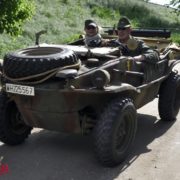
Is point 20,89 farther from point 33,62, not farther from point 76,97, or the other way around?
point 76,97

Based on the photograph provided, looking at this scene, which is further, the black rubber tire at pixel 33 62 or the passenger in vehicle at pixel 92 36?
the passenger in vehicle at pixel 92 36

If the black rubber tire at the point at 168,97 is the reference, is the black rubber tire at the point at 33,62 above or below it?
above

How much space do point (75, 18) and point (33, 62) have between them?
1479 centimetres

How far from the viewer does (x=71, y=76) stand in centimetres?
518

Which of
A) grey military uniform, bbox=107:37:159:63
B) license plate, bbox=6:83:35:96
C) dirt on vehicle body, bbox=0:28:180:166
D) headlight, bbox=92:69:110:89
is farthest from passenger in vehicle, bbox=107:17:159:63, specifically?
license plate, bbox=6:83:35:96

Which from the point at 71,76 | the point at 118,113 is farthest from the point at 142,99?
the point at 71,76

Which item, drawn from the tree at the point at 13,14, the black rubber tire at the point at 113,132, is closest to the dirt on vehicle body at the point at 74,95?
the black rubber tire at the point at 113,132

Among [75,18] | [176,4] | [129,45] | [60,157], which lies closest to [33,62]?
[60,157]

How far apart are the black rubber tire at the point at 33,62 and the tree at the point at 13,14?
426cm

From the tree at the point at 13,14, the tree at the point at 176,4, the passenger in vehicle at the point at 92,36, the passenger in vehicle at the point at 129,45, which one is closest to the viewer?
the passenger in vehicle at the point at 129,45

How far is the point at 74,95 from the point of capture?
208 inches

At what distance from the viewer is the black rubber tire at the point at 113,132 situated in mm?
5371

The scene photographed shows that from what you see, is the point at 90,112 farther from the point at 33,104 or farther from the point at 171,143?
the point at 171,143

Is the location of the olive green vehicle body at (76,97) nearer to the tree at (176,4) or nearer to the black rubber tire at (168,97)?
the black rubber tire at (168,97)
